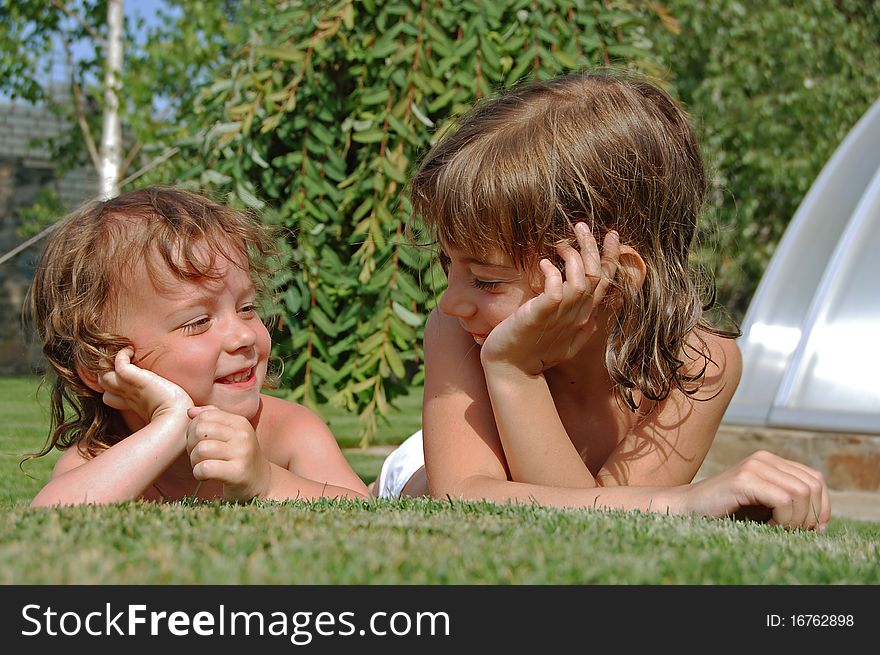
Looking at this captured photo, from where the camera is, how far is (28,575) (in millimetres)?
907

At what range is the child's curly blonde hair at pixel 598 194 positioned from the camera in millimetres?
1836

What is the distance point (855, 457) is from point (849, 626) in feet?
9.66

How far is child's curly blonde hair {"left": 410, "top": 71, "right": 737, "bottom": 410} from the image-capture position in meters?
1.84

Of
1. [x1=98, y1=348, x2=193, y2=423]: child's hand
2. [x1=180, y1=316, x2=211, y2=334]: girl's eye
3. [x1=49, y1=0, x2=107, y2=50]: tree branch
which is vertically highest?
[x1=49, y1=0, x2=107, y2=50]: tree branch

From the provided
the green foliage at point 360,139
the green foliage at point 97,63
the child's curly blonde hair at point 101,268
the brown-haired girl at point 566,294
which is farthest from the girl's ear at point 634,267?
the green foliage at point 97,63

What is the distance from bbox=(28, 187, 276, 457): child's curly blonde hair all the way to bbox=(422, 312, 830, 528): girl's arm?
51cm

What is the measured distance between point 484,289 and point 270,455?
69cm

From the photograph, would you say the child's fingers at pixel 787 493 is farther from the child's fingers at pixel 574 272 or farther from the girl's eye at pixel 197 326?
the girl's eye at pixel 197 326

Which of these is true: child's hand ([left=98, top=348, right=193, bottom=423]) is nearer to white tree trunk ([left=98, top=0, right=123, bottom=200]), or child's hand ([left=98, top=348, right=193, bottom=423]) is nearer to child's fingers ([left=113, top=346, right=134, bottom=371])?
child's fingers ([left=113, top=346, right=134, bottom=371])

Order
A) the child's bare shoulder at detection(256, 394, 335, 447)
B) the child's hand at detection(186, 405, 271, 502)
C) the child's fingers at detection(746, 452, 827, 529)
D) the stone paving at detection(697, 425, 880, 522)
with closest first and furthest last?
1. the child's fingers at detection(746, 452, 827, 529)
2. the child's hand at detection(186, 405, 271, 502)
3. the child's bare shoulder at detection(256, 394, 335, 447)
4. the stone paving at detection(697, 425, 880, 522)

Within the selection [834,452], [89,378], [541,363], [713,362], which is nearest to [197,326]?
[89,378]

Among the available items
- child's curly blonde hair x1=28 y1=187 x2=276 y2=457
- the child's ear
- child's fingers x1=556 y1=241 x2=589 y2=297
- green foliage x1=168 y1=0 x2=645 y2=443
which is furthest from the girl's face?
green foliage x1=168 y1=0 x2=645 y2=443

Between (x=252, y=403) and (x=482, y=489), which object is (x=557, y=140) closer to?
(x=482, y=489)

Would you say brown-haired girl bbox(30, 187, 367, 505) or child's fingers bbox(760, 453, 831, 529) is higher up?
brown-haired girl bbox(30, 187, 367, 505)
